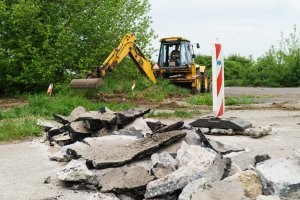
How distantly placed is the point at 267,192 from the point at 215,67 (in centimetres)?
407

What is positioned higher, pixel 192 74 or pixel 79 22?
pixel 79 22

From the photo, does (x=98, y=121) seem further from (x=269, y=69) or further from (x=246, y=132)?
(x=269, y=69)

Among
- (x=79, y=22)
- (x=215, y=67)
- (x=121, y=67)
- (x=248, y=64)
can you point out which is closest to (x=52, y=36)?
(x=79, y=22)

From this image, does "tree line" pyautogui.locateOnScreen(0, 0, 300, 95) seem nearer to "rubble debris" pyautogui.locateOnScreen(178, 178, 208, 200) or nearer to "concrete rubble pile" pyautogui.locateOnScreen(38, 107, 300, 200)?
"concrete rubble pile" pyautogui.locateOnScreen(38, 107, 300, 200)

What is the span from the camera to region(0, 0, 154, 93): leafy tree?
23141 mm

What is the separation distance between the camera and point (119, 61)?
21.0 meters

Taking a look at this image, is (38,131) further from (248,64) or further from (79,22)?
(248,64)

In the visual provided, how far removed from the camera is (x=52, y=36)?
78.4 ft

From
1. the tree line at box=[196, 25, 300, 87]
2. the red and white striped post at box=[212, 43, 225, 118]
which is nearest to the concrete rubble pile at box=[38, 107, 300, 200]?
the red and white striped post at box=[212, 43, 225, 118]

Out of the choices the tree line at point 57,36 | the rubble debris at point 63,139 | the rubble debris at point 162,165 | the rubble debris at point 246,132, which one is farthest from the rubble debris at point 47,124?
the tree line at point 57,36

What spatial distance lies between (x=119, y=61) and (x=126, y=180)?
52.4ft

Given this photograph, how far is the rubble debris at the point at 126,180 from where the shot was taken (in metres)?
5.13

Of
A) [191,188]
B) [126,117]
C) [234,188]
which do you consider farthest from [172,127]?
[234,188]

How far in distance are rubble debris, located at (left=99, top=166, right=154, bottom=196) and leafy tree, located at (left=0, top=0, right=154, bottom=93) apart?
705 inches
